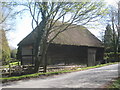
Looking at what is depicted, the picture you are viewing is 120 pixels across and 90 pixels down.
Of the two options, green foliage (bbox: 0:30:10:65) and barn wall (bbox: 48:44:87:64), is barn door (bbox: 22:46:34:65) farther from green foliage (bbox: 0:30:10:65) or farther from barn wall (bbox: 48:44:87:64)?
green foliage (bbox: 0:30:10:65)

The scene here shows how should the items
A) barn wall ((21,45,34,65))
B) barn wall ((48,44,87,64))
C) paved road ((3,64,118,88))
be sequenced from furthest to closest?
barn wall ((21,45,34,65)) < barn wall ((48,44,87,64)) < paved road ((3,64,118,88))

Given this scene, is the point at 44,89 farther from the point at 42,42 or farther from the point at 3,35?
the point at 3,35

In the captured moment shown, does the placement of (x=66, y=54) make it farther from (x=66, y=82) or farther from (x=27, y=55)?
(x=66, y=82)

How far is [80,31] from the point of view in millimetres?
27969

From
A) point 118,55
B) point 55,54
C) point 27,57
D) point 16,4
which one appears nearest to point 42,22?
point 16,4

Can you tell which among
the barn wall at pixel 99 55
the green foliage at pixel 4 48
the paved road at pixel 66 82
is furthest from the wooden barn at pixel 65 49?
the paved road at pixel 66 82

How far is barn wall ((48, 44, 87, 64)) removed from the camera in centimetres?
1958

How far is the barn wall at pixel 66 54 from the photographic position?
771 inches

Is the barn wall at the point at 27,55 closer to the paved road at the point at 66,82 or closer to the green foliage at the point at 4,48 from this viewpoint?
the green foliage at the point at 4,48

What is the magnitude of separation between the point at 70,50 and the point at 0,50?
12457mm

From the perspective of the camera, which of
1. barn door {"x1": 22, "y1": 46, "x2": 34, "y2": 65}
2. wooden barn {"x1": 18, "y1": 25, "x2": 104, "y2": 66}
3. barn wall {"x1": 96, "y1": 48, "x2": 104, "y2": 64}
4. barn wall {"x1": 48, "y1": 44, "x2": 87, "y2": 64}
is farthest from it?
barn wall {"x1": 96, "y1": 48, "x2": 104, "y2": 64}

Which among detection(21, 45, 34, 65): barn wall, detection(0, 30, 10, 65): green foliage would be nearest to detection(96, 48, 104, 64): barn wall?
detection(21, 45, 34, 65): barn wall

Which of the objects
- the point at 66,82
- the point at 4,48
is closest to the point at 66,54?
the point at 66,82

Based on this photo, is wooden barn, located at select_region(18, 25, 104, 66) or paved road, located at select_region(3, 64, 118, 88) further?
wooden barn, located at select_region(18, 25, 104, 66)
